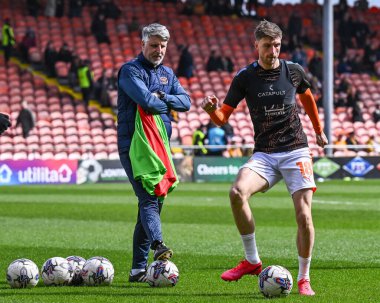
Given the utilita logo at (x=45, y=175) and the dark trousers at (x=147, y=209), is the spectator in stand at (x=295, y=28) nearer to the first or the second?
the utilita logo at (x=45, y=175)

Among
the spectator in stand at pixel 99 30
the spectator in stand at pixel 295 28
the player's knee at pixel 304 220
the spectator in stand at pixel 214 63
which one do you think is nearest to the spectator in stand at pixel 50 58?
the spectator in stand at pixel 99 30

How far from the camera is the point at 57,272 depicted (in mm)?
8656

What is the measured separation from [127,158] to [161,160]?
0.32 meters

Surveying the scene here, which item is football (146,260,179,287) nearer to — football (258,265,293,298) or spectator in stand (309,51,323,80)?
football (258,265,293,298)

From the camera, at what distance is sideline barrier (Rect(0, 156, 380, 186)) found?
91.9ft

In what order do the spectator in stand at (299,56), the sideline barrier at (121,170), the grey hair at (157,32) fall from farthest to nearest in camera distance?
the spectator in stand at (299,56)
the sideline barrier at (121,170)
the grey hair at (157,32)

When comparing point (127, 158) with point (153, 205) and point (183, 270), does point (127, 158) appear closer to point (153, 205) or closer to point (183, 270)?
point (153, 205)

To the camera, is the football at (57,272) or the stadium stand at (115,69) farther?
the stadium stand at (115,69)

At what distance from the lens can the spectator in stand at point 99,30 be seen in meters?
36.8

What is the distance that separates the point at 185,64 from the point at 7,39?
6.38 m

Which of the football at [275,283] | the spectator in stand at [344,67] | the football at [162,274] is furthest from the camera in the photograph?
the spectator in stand at [344,67]

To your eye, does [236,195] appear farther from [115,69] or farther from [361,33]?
[361,33]

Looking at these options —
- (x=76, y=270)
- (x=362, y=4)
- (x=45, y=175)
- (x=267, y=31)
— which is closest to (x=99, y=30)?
(x=45, y=175)

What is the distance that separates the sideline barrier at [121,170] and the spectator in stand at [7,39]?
22.7 feet
